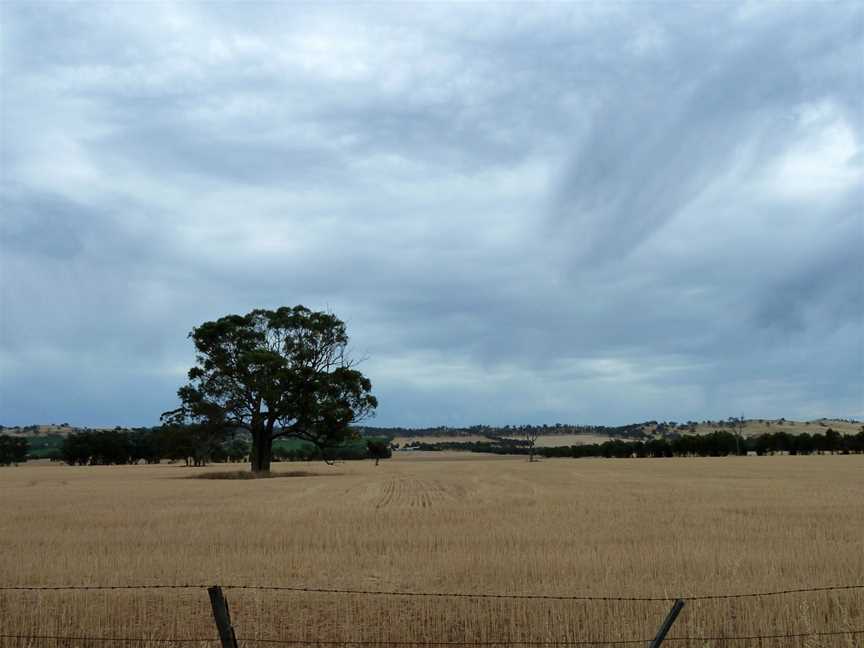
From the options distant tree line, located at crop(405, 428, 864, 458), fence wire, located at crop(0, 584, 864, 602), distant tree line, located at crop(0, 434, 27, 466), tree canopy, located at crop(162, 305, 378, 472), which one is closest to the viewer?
fence wire, located at crop(0, 584, 864, 602)

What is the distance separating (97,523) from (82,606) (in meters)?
14.1

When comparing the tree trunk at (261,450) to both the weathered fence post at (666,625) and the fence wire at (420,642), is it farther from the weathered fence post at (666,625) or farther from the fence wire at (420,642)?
the weathered fence post at (666,625)

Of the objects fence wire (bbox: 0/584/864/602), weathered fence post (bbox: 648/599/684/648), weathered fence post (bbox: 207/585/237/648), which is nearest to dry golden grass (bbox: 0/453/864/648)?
fence wire (bbox: 0/584/864/602)

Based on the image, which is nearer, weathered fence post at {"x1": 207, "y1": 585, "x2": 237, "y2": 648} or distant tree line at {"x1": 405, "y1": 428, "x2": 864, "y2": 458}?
weathered fence post at {"x1": 207, "y1": 585, "x2": 237, "y2": 648}

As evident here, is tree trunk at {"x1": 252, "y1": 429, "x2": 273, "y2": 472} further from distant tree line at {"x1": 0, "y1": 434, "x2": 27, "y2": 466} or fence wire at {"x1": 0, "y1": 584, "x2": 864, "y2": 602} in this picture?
distant tree line at {"x1": 0, "y1": 434, "x2": 27, "y2": 466}

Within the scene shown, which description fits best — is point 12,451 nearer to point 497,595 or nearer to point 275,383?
point 275,383

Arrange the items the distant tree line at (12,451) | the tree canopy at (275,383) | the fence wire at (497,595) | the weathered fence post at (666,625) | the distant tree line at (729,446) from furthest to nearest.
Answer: the distant tree line at (12,451) < the distant tree line at (729,446) < the tree canopy at (275,383) < the fence wire at (497,595) < the weathered fence post at (666,625)

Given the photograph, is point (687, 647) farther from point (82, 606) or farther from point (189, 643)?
point (82, 606)

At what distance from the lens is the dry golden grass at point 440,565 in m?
11.6

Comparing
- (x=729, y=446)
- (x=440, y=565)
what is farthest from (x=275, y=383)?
(x=729, y=446)

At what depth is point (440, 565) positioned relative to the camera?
1600 centimetres

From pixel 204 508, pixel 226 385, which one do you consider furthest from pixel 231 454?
pixel 204 508

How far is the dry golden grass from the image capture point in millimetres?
11602

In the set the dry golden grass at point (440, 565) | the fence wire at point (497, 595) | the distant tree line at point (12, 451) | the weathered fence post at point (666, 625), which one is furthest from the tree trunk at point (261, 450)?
the distant tree line at point (12, 451)
